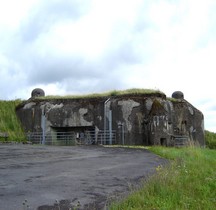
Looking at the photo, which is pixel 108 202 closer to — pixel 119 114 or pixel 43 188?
pixel 43 188

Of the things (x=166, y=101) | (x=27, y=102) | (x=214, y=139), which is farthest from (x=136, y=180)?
(x=214, y=139)

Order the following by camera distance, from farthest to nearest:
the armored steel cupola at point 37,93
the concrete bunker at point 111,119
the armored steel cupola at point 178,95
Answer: the armored steel cupola at point 178,95 < the armored steel cupola at point 37,93 < the concrete bunker at point 111,119

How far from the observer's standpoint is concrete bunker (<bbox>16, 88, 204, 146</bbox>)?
18.9m

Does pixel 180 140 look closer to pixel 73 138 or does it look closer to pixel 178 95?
pixel 178 95

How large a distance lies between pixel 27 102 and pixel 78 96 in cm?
349

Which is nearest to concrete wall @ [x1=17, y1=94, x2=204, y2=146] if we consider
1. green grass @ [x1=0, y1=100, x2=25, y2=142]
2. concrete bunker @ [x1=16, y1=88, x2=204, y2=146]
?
concrete bunker @ [x1=16, y1=88, x2=204, y2=146]

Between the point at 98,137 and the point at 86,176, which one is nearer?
the point at 86,176

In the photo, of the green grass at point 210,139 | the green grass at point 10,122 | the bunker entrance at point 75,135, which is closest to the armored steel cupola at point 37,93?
the green grass at point 10,122

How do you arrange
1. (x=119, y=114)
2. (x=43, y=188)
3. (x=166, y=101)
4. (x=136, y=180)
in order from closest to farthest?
(x=43, y=188) → (x=136, y=180) → (x=119, y=114) → (x=166, y=101)

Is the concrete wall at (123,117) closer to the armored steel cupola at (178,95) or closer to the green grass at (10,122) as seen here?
the green grass at (10,122)

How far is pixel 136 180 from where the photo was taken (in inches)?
261

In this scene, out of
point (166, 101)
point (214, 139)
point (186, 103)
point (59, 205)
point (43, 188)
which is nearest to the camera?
point (59, 205)

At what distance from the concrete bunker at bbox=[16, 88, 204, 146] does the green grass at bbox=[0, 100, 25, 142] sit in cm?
45

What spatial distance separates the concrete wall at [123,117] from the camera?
1872 centimetres
